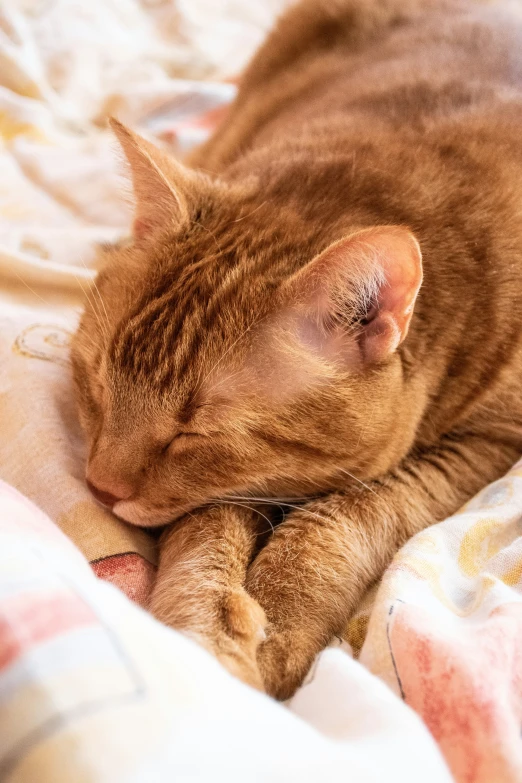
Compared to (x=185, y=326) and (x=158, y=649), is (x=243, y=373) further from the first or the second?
(x=158, y=649)

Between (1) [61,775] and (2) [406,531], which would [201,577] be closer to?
(2) [406,531]

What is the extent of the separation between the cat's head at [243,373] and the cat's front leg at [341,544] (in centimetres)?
7

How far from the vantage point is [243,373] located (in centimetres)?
110

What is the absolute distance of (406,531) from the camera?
121 centimetres

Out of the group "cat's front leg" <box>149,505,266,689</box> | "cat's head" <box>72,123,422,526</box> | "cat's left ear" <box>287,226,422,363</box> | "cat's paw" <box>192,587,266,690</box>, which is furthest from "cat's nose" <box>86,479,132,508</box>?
"cat's left ear" <box>287,226,422,363</box>

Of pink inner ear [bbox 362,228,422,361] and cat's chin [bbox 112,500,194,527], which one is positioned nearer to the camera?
pink inner ear [bbox 362,228,422,361]

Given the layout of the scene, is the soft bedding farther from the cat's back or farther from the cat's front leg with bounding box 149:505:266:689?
the cat's back

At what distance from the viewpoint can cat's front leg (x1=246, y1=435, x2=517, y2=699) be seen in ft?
3.25

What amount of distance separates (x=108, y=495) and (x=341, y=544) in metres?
0.41

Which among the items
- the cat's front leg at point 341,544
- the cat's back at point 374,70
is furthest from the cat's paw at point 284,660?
the cat's back at point 374,70

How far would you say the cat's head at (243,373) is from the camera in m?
1.10

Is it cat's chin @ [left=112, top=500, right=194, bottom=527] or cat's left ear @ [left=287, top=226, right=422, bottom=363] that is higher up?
cat's left ear @ [left=287, top=226, right=422, bottom=363]

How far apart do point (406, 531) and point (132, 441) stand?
52 cm

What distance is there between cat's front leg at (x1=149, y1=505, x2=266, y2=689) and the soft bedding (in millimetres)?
65
